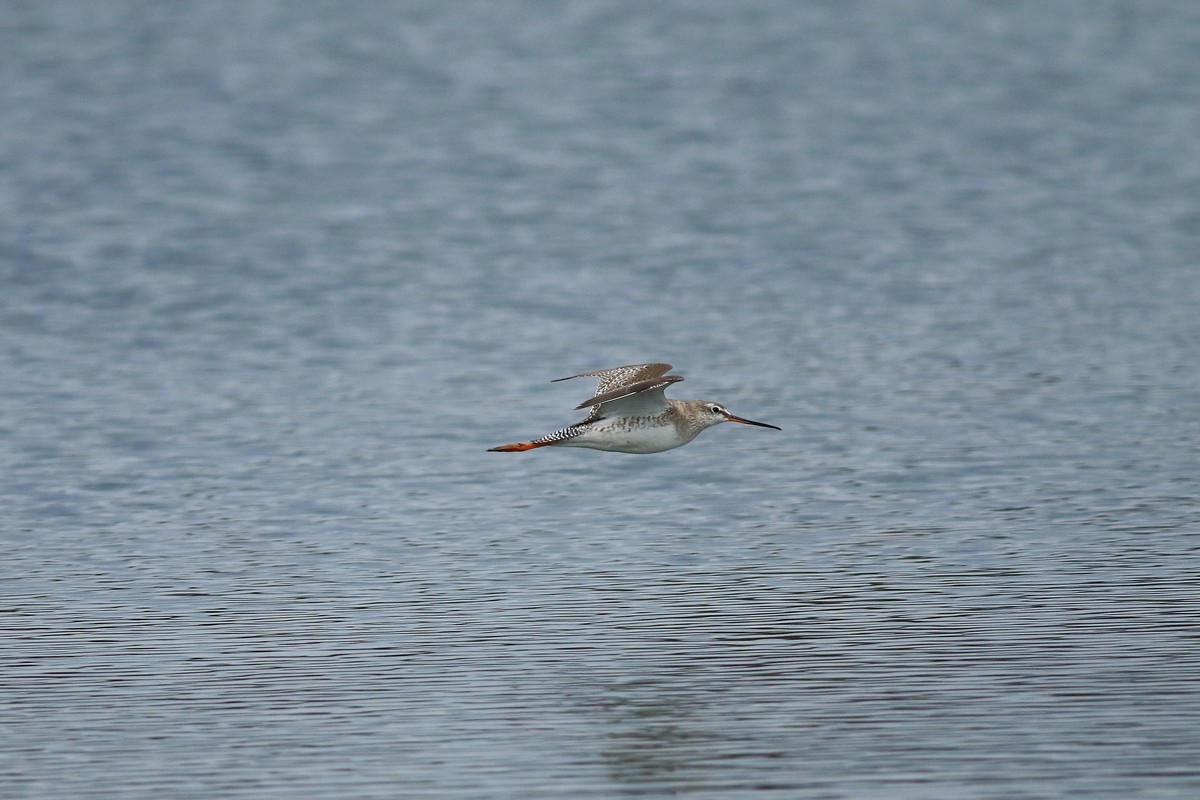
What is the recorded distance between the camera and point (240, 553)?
1719 cm

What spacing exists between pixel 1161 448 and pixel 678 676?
851 centimetres

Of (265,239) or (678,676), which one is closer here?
(678,676)

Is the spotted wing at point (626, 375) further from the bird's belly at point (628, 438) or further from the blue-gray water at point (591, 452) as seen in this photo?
the blue-gray water at point (591, 452)

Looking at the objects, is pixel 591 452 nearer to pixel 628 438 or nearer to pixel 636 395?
pixel 628 438

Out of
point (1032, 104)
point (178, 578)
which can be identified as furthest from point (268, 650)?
point (1032, 104)

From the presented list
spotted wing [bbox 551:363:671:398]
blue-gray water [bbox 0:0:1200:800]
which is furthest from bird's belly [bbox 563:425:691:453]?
blue-gray water [bbox 0:0:1200:800]

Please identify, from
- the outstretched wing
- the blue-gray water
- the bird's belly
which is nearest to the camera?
the blue-gray water

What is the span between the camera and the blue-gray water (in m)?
12.6

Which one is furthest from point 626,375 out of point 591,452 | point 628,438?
point 591,452

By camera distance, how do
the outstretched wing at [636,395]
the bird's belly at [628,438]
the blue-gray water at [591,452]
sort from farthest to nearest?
1. the bird's belly at [628,438]
2. the outstretched wing at [636,395]
3. the blue-gray water at [591,452]

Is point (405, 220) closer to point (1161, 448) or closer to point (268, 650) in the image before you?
point (1161, 448)

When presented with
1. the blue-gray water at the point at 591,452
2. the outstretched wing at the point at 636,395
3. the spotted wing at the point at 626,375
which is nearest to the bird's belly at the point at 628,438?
the outstretched wing at the point at 636,395

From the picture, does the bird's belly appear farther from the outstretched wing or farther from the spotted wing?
the spotted wing

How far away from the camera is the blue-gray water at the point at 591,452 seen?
496 inches
